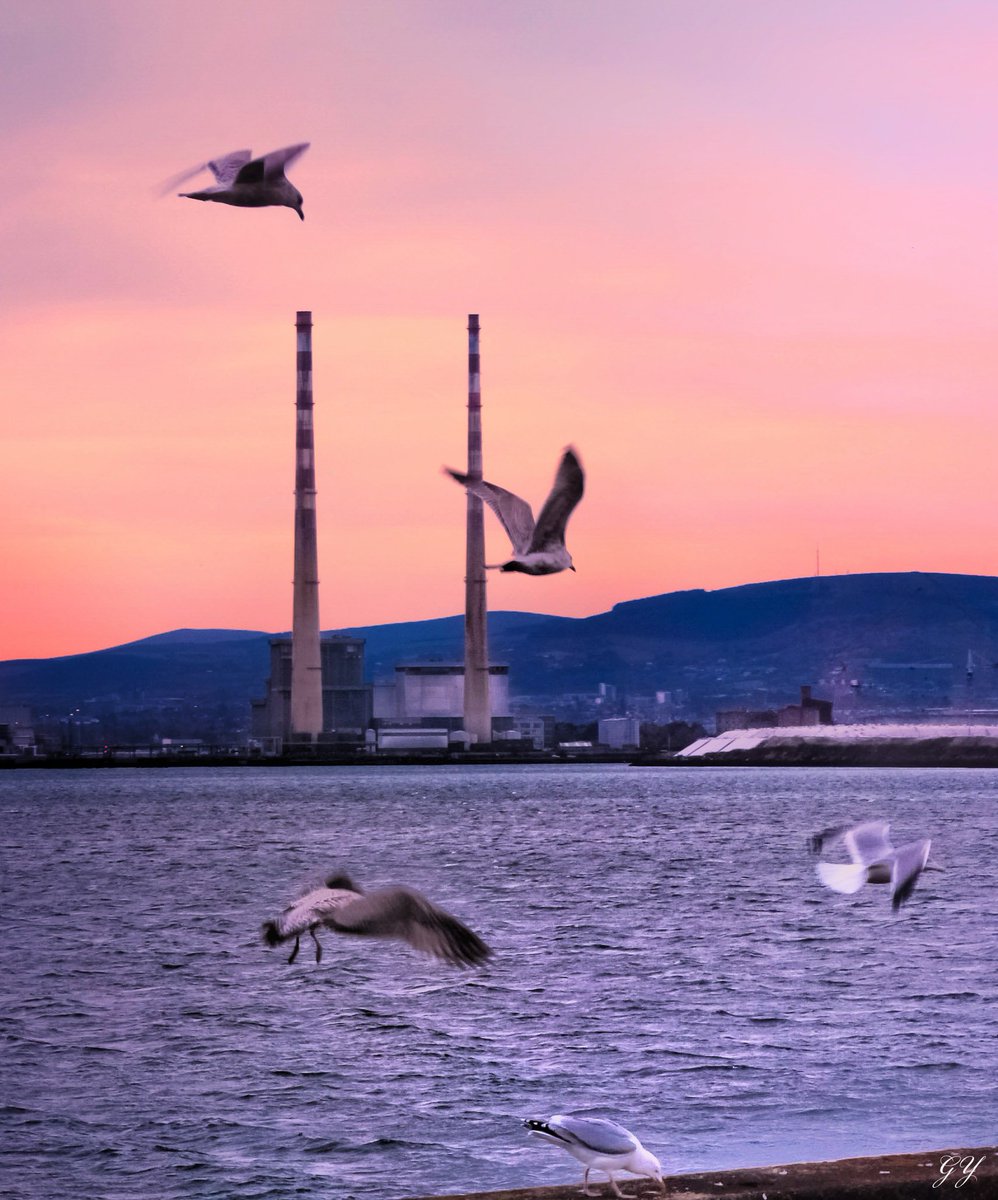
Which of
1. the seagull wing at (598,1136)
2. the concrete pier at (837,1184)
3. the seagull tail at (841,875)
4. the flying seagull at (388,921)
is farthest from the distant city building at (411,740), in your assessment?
the flying seagull at (388,921)

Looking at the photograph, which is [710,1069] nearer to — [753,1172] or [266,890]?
[753,1172]

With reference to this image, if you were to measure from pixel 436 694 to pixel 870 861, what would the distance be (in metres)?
177

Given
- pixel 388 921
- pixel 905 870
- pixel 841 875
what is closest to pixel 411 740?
pixel 905 870

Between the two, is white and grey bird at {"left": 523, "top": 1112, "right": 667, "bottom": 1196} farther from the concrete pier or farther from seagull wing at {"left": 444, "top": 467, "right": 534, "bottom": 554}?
seagull wing at {"left": 444, "top": 467, "right": 534, "bottom": 554}

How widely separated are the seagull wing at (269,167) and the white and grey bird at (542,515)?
1269 mm

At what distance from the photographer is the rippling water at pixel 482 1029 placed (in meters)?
17.9

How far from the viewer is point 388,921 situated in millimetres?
6406

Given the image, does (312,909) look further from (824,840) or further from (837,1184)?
(837,1184)

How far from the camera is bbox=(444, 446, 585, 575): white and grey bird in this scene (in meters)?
7.07

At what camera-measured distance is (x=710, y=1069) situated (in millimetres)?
21891

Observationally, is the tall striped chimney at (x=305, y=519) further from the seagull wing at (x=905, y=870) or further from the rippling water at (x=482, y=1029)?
the seagull wing at (x=905, y=870)

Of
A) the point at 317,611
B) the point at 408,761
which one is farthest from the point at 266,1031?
the point at 408,761

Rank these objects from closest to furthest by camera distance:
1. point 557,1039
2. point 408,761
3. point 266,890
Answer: point 557,1039, point 266,890, point 408,761

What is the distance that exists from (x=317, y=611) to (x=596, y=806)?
2641 cm
